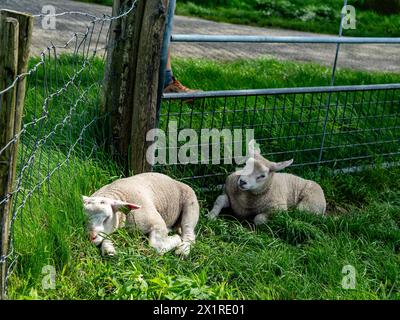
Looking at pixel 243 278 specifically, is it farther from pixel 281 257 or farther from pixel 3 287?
pixel 3 287

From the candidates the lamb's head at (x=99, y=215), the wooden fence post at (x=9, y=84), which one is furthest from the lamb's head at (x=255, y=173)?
the wooden fence post at (x=9, y=84)

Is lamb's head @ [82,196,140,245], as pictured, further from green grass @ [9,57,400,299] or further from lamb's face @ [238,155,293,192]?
lamb's face @ [238,155,293,192]

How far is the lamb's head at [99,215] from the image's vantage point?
179 inches

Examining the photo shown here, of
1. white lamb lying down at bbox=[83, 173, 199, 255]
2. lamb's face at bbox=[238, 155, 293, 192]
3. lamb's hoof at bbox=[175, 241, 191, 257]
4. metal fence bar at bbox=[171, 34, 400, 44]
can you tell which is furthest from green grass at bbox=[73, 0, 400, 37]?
lamb's hoof at bbox=[175, 241, 191, 257]

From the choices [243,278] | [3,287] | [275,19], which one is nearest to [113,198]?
[243,278]

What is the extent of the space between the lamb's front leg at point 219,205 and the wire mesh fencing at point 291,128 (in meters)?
0.26

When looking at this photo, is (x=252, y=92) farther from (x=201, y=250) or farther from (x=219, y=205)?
(x=201, y=250)

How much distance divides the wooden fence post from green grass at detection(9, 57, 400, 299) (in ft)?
1.94

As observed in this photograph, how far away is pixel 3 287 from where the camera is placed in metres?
3.68

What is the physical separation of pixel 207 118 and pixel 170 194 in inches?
55.9

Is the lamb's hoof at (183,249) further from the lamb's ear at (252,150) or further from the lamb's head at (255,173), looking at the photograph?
the lamb's ear at (252,150)

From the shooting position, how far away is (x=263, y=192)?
19.2 feet

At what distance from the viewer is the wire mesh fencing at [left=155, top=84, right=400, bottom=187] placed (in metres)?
6.14

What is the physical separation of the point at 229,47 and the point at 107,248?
7.39 metres
